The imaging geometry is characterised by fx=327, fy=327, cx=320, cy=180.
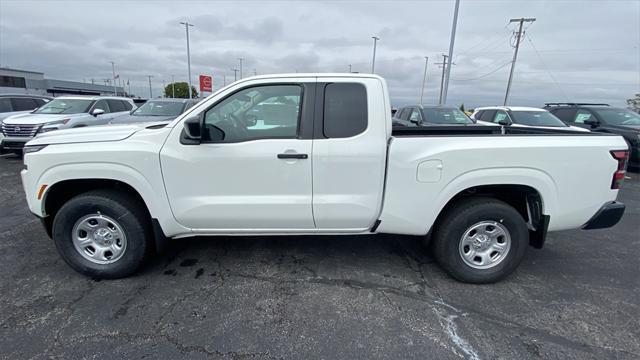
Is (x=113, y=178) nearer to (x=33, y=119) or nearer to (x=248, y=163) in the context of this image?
(x=248, y=163)

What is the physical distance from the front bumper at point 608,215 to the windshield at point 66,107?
12080mm

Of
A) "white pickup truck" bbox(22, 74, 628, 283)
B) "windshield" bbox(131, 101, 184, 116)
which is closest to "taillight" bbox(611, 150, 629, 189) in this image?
"white pickup truck" bbox(22, 74, 628, 283)

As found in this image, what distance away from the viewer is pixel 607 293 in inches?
121

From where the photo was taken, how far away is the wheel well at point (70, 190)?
9.95ft

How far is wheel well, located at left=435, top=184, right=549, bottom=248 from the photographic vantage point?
3.00 m

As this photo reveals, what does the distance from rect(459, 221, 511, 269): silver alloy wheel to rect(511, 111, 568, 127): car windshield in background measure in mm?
7670

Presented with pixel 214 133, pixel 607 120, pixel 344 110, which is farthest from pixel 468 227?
pixel 607 120

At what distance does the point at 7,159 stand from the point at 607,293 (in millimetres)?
12993

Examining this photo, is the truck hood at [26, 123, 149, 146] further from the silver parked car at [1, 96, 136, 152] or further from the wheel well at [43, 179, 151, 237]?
the silver parked car at [1, 96, 136, 152]

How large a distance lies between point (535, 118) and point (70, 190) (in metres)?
10.7

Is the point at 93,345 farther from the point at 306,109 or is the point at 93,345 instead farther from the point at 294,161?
the point at 306,109

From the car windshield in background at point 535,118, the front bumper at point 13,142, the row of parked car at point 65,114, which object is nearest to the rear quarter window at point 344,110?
the row of parked car at point 65,114

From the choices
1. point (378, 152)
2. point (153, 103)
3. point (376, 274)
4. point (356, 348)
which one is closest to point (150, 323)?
point (356, 348)

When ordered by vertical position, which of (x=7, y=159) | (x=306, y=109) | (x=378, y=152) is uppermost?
(x=306, y=109)
